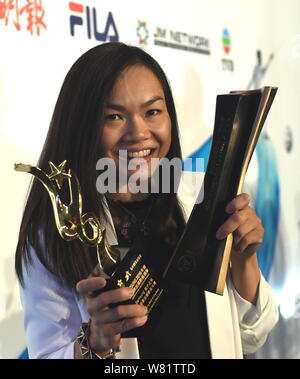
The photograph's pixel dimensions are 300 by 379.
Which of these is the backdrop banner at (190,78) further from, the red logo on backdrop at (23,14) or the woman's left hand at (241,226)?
the woman's left hand at (241,226)

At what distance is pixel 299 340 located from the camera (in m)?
1.77

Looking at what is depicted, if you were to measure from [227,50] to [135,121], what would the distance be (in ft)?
1.68

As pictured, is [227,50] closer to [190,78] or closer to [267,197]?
[190,78]

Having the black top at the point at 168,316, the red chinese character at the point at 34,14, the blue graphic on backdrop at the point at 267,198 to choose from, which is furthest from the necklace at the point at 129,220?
the blue graphic on backdrop at the point at 267,198

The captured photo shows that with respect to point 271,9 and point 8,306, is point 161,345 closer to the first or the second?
point 8,306

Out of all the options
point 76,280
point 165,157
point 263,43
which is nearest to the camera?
point 76,280

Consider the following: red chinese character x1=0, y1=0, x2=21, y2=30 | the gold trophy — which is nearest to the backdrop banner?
red chinese character x1=0, y1=0, x2=21, y2=30

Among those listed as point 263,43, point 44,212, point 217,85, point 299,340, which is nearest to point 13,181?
point 44,212

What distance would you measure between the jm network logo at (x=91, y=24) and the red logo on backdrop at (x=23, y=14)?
74 millimetres

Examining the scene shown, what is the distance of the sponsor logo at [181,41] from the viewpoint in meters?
1.41

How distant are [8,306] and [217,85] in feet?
2.40

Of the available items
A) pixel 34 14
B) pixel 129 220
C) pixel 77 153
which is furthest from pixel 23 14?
pixel 129 220

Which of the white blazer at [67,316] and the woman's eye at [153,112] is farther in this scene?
the woman's eye at [153,112]

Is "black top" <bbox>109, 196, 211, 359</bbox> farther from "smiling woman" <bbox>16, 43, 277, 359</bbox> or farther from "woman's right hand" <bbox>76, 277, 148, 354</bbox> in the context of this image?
"woman's right hand" <bbox>76, 277, 148, 354</bbox>
